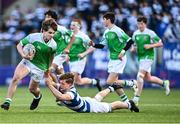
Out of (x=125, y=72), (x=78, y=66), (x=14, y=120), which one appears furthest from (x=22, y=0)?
(x=14, y=120)

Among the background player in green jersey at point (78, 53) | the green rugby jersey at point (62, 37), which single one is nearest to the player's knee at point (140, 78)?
the background player in green jersey at point (78, 53)

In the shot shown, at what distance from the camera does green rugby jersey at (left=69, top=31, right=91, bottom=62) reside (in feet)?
74.7

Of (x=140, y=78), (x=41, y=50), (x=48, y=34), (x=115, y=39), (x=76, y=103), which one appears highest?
(x=48, y=34)

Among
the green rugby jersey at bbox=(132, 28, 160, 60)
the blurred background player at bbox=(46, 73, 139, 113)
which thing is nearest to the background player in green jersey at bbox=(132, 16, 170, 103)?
the green rugby jersey at bbox=(132, 28, 160, 60)

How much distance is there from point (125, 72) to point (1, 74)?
5.01m

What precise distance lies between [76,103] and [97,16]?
16.4 meters

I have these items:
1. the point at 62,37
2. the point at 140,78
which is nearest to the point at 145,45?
the point at 140,78

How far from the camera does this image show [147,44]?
21.4 m

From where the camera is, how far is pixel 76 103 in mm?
16578

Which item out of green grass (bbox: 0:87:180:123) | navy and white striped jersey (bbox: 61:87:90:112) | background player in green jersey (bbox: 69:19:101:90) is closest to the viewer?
green grass (bbox: 0:87:180:123)

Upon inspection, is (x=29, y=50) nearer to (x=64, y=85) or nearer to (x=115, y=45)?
(x=64, y=85)

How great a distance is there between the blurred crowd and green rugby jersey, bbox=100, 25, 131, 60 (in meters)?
9.38

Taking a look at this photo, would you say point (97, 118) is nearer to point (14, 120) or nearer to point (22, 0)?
point (14, 120)

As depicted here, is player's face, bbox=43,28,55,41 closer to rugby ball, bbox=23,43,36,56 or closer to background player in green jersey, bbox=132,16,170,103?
rugby ball, bbox=23,43,36,56
